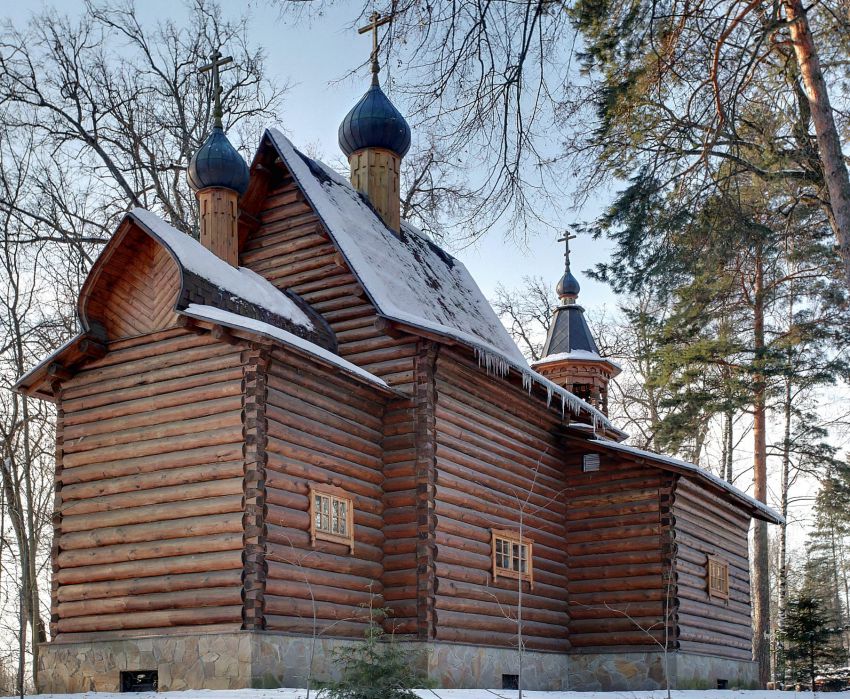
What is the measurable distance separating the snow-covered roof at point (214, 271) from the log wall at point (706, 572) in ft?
26.7

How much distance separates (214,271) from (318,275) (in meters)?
2.95

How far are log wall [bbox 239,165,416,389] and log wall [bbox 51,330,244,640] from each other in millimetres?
3022

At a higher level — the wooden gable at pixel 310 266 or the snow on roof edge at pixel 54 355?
the wooden gable at pixel 310 266

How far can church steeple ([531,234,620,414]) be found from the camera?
2423 cm

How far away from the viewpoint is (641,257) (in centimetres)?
1349

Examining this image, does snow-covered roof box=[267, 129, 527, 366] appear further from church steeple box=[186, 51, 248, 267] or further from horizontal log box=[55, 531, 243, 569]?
horizontal log box=[55, 531, 243, 569]

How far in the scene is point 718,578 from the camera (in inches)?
781

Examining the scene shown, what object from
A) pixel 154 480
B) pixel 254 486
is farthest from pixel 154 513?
pixel 254 486

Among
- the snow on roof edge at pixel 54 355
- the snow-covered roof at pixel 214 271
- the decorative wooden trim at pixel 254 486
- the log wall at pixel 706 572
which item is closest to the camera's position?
the decorative wooden trim at pixel 254 486

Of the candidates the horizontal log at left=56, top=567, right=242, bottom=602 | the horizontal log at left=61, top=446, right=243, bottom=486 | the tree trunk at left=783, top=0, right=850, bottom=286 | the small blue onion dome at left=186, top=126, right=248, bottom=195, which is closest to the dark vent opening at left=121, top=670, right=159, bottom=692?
the horizontal log at left=56, top=567, right=242, bottom=602

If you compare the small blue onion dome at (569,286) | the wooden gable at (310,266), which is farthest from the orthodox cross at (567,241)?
the wooden gable at (310,266)

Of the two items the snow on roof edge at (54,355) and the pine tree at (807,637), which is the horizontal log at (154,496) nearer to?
the snow on roof edge at (54,355)

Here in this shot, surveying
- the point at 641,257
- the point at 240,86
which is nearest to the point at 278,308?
the point at 641,257

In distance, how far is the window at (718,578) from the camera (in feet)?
63.3
